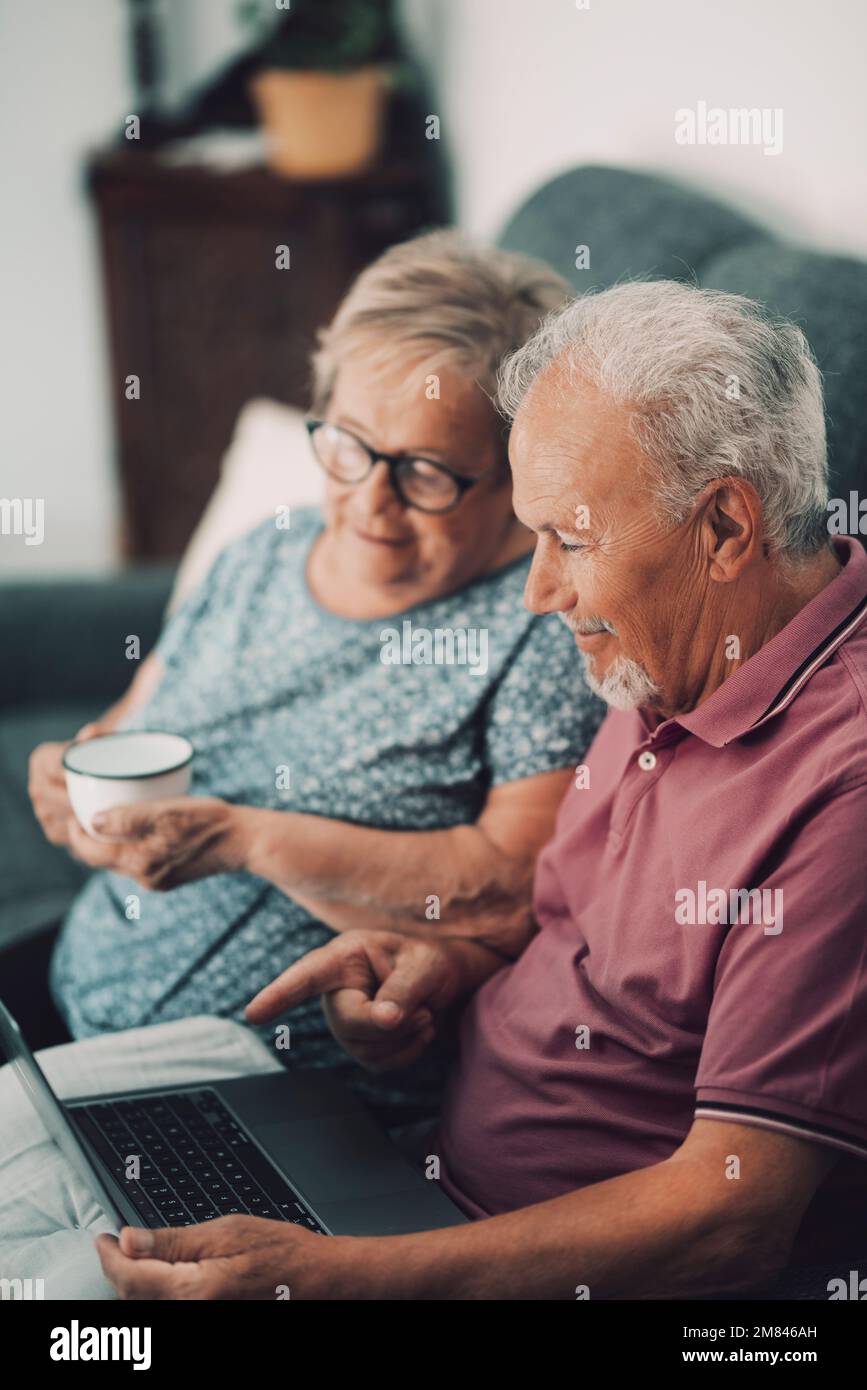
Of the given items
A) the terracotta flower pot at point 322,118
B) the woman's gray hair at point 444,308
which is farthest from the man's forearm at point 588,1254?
the terracotta flower pot at point 322,118

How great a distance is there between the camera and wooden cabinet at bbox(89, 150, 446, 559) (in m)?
3.19

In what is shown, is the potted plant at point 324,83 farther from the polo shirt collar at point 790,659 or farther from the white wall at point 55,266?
the polo shirt collar at point 790,659

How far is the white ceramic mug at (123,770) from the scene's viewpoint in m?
1.27

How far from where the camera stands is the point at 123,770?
1348mm

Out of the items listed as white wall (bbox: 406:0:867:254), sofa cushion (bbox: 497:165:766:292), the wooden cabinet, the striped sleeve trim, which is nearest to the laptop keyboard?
the striped sleeve trim

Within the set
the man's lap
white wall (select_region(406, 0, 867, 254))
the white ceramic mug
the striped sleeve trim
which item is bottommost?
the man's lap

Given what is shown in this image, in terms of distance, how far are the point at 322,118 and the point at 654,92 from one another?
4.25 ft

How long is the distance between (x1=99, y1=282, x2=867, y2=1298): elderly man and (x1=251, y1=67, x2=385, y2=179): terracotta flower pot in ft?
7.08

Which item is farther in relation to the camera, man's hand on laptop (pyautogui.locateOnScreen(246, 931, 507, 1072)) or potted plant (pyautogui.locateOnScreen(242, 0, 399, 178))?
potted plant (pyautogui.locateOnScreen(242, 0, 399, 178))

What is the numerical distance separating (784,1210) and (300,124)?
9.03 feet

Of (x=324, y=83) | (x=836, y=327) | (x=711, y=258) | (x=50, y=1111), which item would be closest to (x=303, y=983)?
(x=50, y=1111)

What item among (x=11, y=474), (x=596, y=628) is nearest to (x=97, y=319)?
(x=11, y=474)

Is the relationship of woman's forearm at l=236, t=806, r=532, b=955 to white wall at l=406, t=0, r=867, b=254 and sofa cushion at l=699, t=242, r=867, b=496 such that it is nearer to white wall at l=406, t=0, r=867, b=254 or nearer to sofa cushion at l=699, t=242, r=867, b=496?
sofa cushion at l=699, t=242, r=867, b=496

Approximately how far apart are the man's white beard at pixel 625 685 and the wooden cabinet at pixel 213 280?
2153mm
